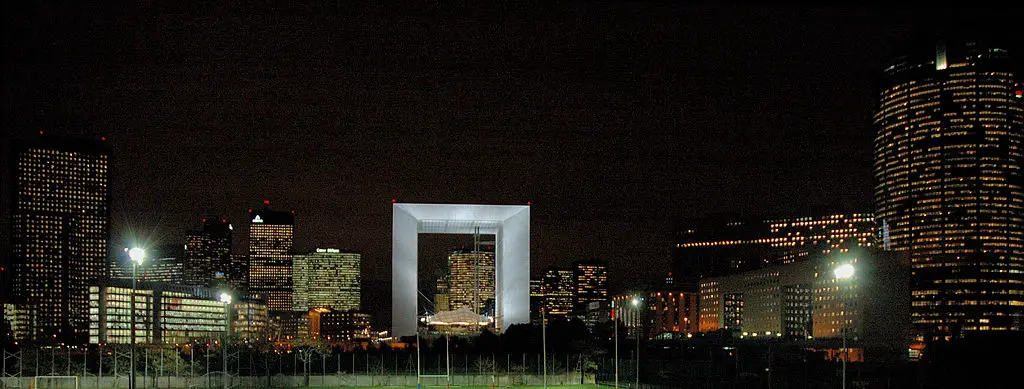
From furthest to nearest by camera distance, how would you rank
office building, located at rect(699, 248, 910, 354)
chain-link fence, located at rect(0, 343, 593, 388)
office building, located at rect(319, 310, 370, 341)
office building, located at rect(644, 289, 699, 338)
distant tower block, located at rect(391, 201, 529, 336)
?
office building, located at rect(319, 310, 370, 341)
office building, located at rect(644, 289, 699, 338)
office building, located at rect(699, 248, 910, 354)
distant tower block, located at rect(391, 201, 529, 336)
chain-link fence, located at rect(0, 343, 593, 388)

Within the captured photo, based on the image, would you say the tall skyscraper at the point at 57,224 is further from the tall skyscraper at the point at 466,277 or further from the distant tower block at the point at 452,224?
the distant tower block at the point at 452,224

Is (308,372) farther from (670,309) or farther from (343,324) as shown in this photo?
(343,324)

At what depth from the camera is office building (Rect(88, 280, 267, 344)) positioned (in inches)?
3777

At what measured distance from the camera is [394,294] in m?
51.2

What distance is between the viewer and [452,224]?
186 feet

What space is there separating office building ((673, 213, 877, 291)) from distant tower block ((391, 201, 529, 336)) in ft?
309

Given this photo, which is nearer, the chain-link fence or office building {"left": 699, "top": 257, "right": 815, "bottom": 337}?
the chain-link fence

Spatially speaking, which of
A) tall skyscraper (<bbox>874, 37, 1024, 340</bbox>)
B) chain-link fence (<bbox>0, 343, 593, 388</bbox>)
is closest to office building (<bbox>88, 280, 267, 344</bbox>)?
chain-link fence (<bbox>0, 343, 593, 388</bbox>)

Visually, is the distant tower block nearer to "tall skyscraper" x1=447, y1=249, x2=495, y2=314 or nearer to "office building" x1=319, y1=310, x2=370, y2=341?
"tall skyscraper" x1=447, y1=249, x2=495, y2=314

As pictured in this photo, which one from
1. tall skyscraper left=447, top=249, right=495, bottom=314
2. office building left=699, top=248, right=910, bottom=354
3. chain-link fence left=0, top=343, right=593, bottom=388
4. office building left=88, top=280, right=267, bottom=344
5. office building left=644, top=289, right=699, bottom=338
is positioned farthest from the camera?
office building left=644, top=289, right=699, bottom=338

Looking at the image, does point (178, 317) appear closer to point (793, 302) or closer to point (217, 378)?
point (793, 302)

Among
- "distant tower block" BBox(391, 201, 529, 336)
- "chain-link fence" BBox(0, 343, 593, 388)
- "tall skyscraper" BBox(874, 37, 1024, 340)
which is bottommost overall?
"chain-link fence" BBox(0, 343, 593, 388)

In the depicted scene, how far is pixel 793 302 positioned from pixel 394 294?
7684 centimetres

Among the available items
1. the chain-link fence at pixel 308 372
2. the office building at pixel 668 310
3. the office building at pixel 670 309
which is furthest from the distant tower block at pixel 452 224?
the office building at pixel 670 309
